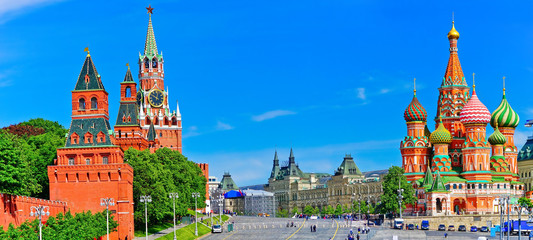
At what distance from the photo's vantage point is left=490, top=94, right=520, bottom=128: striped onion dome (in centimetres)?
18025

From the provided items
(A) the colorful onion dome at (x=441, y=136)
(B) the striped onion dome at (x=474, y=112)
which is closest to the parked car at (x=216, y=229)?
(A) the colorful onion dome at (x=441, y=136)

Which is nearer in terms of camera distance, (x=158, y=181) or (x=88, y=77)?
(x=88, y=77)

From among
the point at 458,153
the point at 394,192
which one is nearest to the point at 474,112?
the point at 458,153

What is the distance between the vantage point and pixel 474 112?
17112 centimetres

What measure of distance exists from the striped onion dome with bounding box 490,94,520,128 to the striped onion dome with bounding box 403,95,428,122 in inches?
568

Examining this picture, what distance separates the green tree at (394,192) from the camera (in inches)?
→ 6319

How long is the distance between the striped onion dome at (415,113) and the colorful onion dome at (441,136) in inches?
222

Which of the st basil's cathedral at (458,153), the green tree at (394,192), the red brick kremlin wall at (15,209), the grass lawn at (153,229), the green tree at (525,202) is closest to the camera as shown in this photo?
the red brick kremlin wall at (15,209)

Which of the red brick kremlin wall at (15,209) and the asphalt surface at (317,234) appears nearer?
the red brick kremlin wall at (15,209)

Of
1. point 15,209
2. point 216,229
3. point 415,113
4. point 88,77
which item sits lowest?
point 216,229

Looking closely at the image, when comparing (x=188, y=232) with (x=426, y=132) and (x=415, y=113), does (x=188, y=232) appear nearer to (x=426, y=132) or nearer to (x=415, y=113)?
(x=415, y=113)

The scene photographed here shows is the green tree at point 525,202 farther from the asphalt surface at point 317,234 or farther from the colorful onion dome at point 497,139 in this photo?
the asphalt surface at point 317,234

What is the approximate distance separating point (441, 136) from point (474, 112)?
26.2ft

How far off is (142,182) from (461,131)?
84925mm
